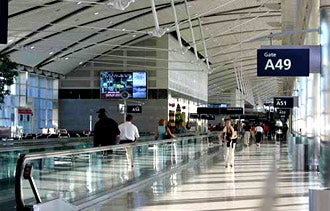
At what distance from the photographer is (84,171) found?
11.2 meters

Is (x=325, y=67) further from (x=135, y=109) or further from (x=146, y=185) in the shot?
(x=135, y=109)

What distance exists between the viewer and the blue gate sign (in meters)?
10.4

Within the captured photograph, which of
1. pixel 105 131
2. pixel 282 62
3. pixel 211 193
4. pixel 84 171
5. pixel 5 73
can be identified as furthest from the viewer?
pixel 5 73

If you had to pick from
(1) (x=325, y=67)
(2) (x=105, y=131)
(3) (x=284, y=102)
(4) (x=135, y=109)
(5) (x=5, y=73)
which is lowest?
(2) (x=105, y=131)

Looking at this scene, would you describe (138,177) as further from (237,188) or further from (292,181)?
(292,181)

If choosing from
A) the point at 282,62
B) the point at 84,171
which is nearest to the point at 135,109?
the point at 282,62

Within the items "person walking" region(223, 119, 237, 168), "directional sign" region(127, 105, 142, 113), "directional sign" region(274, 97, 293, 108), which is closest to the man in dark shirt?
"person walking" region(223, 119, 237, 168)

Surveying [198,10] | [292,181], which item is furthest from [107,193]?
[198,10]

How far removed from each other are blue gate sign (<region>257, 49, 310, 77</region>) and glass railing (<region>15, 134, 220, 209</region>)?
3577 mm

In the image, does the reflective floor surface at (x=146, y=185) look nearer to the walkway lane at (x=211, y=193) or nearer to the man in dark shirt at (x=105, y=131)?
the walkway lane at (x=211, y=193)

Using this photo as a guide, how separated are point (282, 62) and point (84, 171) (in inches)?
166

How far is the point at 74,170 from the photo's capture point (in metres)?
10.5

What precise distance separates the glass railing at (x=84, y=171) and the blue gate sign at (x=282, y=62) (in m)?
3.58

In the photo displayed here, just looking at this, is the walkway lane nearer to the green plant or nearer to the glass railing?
the glass railing
